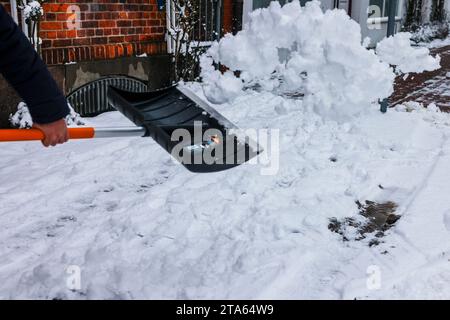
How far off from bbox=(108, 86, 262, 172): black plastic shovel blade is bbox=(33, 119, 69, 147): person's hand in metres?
0.75

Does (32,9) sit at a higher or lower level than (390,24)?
higher

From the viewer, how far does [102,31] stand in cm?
561

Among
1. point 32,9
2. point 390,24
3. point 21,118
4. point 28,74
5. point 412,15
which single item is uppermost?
point 412,15

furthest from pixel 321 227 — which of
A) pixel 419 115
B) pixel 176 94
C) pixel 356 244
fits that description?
pixel 419 115

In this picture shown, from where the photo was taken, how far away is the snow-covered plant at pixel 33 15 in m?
4.64

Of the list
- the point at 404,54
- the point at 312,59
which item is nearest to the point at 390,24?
the point at 404,54

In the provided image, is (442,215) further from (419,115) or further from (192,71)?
(192,71)

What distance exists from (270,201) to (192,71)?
11.9 feet

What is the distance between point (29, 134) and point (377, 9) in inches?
495

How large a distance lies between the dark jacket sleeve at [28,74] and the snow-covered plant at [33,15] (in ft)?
10.1

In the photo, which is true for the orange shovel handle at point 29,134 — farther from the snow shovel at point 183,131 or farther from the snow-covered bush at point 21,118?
the snow-covered bush at point 21,118

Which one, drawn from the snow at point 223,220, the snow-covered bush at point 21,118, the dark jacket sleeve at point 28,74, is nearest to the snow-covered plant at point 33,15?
the snow-covered bush at point 21,118

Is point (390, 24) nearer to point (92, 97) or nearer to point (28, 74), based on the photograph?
point (92, 97)

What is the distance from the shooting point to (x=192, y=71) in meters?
6.61
